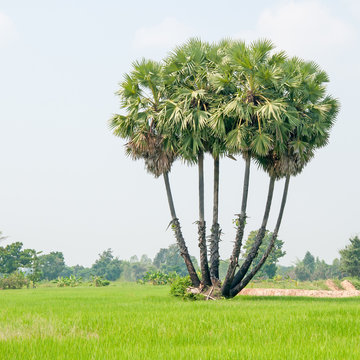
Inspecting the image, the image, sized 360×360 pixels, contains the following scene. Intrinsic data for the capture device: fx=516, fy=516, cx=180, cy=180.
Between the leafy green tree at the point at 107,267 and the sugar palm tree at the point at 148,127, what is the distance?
67.7 m

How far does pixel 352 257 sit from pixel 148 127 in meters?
36.8

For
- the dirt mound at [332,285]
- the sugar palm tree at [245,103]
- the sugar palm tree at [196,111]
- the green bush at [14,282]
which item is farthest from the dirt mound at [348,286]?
the green bush at [14,282]

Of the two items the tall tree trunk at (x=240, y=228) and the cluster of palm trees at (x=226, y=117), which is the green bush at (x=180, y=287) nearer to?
the cluster of palm trees at (x=226, y=117)

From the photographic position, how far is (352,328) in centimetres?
1309

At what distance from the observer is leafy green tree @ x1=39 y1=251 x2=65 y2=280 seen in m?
87.8

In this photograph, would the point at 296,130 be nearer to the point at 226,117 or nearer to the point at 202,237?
the point at 226,117

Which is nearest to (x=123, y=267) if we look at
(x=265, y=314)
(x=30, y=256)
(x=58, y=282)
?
(x=30, y=256)

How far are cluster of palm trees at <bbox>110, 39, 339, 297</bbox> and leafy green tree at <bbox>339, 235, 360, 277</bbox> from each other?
1243 inches

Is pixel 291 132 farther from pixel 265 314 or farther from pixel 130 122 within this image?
pixel 265 314

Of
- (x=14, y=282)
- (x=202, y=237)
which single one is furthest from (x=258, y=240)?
(x=14, y=282)

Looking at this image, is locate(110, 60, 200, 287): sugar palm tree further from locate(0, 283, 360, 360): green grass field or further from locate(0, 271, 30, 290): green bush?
locate(0, 271, 30, 290): green bush

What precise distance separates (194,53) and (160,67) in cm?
209

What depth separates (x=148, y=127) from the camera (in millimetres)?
26984

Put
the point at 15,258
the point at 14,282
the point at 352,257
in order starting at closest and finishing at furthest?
the point at 14,282, the point at 352,257, the point at 15,258
